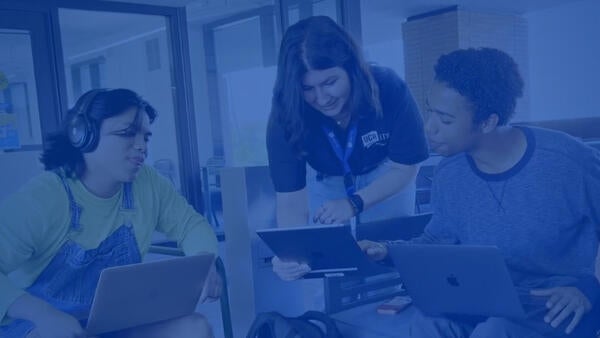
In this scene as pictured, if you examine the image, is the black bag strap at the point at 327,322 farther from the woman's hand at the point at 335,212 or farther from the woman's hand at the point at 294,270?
the woman's hand at the point at 335,212

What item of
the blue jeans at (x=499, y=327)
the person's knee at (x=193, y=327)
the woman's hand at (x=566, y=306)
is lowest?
the person's knee at (x=193, y=327)

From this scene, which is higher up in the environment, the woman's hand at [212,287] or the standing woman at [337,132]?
the standing woman at [337,132]

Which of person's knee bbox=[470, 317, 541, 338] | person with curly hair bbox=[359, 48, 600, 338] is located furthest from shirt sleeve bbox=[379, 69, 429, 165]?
person's knee bbox=[470, 317, 541, 338]

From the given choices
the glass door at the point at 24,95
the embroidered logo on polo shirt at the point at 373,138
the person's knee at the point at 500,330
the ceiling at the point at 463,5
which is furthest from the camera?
the ceiling at the point at 463,5

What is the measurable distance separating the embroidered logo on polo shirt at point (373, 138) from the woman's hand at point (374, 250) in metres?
0.41

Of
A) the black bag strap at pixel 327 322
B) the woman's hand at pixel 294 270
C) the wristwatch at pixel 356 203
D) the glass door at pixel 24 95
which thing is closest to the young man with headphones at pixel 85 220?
the woman's hand at pixel 294 270

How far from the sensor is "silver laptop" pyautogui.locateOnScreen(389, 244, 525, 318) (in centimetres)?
110

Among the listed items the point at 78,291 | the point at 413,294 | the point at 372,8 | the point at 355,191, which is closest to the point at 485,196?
the point at 413,294

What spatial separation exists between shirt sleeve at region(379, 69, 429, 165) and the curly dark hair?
1.10 ft

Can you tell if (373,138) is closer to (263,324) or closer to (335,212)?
(335,212)

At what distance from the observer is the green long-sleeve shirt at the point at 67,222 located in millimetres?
1260

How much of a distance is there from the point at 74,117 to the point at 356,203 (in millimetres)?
822

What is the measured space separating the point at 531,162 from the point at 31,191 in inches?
46.5

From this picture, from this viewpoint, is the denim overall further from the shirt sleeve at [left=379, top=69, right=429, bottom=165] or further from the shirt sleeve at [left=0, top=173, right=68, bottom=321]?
the shirt sleeve at [left=379, top=69, right=429, bottom=165]
